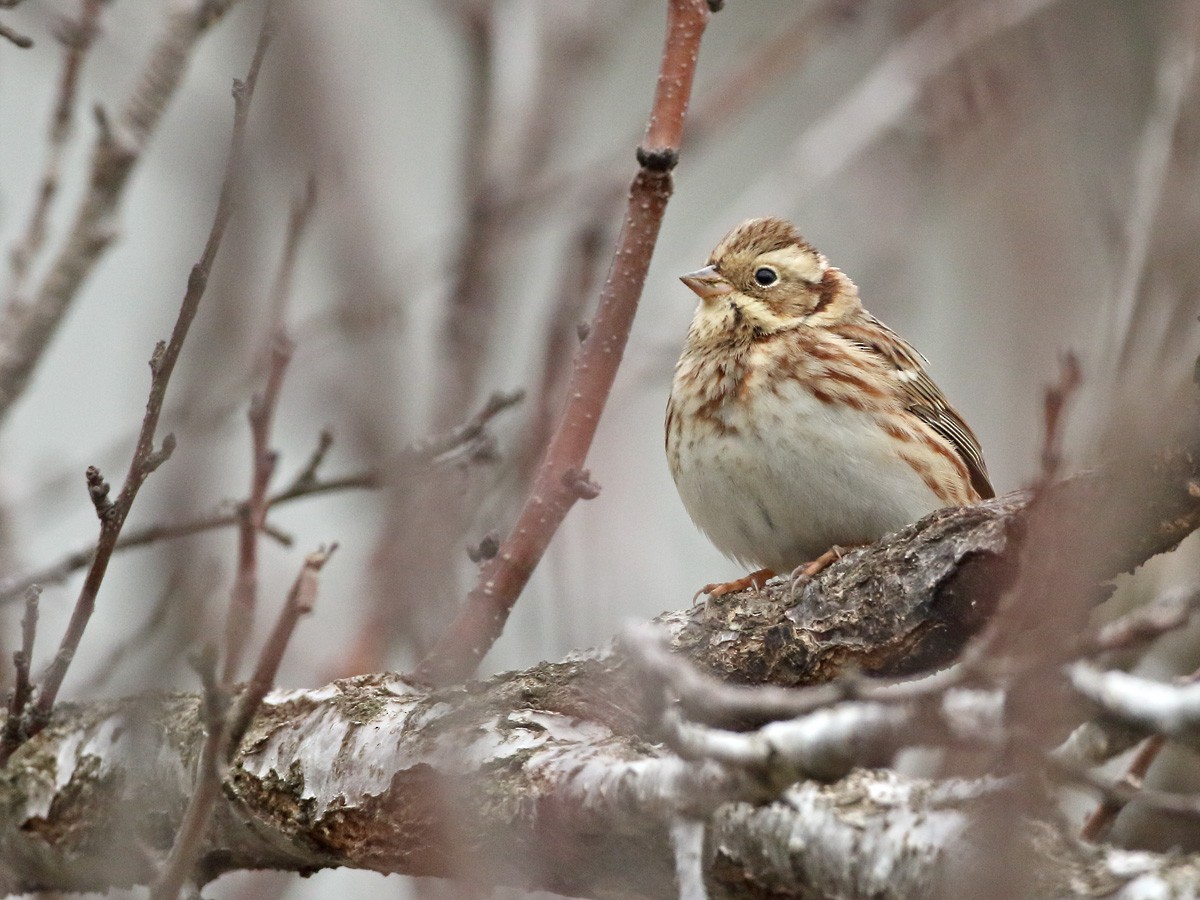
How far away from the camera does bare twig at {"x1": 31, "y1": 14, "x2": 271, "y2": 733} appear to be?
3.11 m

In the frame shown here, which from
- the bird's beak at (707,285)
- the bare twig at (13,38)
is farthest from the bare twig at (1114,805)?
the bare twig at (13,38)

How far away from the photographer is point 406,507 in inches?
186

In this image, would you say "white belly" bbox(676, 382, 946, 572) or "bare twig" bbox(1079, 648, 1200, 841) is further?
"white belly" bbox(676, 382, 946, 572)

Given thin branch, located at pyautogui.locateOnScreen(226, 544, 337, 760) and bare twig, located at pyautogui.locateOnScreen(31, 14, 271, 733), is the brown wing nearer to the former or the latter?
bare twig, located at pyautogui.locateOnScreen(31, 14, 271, 733)

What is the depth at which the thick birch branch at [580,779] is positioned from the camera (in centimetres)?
285

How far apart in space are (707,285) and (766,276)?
0.94ft

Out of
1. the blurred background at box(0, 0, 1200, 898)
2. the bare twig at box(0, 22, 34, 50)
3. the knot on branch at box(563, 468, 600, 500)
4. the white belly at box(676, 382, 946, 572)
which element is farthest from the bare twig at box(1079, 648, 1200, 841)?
the bare twig at box(0, 22, 34, 50)

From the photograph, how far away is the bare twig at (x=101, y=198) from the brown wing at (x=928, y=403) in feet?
9.98

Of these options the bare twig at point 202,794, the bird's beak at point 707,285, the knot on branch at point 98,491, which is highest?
the bird's beak at point 707,285

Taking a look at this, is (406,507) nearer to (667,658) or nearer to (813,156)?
(667,658)

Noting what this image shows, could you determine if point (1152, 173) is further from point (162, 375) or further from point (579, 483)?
point (162, 375)

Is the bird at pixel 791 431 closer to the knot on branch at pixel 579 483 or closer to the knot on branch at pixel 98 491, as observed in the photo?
the knot on branch at pixel 579 483

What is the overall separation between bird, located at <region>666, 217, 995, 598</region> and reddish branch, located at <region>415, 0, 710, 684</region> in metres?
1.39

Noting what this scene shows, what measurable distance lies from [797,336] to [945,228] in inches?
166
